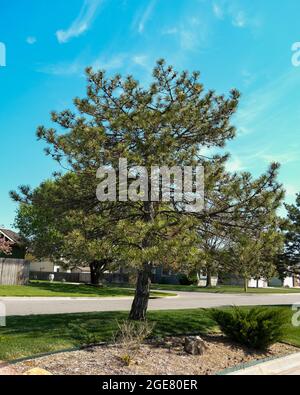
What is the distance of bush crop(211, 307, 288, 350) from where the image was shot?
1007cm

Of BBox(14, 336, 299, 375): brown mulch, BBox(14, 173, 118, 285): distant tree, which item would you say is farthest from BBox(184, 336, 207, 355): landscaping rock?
BBox(14, 173, 118, 285): distant tree

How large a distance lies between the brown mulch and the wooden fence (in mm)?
21805

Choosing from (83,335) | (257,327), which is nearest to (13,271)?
(83,335)

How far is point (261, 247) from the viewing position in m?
10.1

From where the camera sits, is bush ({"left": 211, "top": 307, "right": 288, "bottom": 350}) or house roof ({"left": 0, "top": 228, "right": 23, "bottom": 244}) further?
house roof ({"left": 0, "top": 228, "right": 23, "bottom": 244})

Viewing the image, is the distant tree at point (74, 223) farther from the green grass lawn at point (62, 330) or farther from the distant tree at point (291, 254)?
the distant tree at point (291, 254)

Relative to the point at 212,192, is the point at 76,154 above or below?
above

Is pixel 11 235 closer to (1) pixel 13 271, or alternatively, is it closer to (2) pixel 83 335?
(1) pixel 13 271

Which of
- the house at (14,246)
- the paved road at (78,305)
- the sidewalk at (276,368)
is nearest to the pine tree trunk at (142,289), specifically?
the sidewalk at (276,368)

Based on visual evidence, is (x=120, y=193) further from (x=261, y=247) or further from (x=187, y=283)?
(x=187, y=283)

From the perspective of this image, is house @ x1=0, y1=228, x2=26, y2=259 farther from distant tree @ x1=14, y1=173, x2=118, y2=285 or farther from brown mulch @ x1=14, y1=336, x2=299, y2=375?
brown mulch @ x1=14, y1=336, x2=299, y2=375
